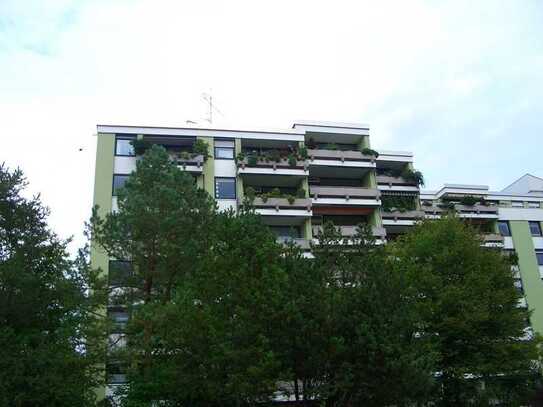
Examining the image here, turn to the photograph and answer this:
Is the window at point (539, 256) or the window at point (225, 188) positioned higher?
the window at point (225, 188)

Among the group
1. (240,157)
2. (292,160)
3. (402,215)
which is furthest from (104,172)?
(402,215)

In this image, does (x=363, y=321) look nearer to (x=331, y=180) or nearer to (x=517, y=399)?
(x=517, y=399)

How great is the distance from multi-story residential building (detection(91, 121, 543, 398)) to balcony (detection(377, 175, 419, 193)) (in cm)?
8

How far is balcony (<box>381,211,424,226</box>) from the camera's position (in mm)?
42750

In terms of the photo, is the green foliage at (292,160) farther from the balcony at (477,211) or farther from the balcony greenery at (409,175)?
the balcony at (477,211)

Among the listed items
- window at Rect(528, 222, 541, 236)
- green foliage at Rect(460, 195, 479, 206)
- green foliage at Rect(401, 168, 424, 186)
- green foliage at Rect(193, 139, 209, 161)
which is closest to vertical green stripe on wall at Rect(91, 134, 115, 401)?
green foliage at Rect(193, 139, 209, 161)

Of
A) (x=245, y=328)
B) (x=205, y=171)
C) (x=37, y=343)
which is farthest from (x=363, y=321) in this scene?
(x=205, y=171)

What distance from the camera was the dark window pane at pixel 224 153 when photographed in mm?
41094

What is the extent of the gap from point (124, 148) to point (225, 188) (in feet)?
23.9

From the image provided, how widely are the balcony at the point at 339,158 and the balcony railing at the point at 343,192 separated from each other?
1.90 m

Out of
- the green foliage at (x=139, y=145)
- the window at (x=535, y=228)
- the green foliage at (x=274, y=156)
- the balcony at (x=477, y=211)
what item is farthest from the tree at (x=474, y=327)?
the window at (x=535, y=228)

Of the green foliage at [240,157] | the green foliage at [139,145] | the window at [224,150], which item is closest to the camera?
the green foliage at [139,145]

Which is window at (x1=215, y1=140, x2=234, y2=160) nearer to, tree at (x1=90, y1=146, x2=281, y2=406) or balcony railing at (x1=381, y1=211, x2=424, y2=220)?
balcony railing at (x1=381, y1=211, x2=424, y2=220)

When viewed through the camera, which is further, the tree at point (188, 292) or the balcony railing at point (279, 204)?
the balcony railing at point (279, 204)
